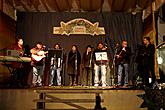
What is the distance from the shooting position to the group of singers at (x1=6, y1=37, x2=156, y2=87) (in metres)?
7.21

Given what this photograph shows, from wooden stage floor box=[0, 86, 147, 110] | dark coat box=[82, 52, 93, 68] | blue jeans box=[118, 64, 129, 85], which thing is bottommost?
wooden stage floor box=[0, 86, 147, 110]

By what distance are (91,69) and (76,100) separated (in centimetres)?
356

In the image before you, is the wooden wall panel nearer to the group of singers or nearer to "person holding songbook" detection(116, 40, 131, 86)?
the group of singers

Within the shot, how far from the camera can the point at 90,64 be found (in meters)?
8.34

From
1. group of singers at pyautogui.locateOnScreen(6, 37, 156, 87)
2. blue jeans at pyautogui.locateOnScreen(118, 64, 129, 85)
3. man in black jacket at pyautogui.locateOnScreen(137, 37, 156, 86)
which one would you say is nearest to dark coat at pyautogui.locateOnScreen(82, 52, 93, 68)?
group of singers at pyautogui.locateOnScreen(6, 37, 156, 87)

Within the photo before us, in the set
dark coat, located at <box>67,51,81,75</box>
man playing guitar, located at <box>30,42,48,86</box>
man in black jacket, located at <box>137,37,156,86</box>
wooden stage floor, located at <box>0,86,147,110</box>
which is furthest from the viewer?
dark coat, located at <box>67,51,81,75</box>

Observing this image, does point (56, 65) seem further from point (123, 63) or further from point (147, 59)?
point (147, 59)

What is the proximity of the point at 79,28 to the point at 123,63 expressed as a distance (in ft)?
7.92

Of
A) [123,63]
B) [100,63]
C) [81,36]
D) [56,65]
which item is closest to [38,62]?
[56,65]

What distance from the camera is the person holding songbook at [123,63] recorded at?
7688 mm

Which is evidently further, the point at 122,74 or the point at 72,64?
the point at 72,64

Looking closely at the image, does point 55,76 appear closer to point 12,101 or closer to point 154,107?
point 12,101

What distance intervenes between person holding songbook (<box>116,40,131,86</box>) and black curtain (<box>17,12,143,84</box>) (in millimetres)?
1292

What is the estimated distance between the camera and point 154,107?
2.62 metres
